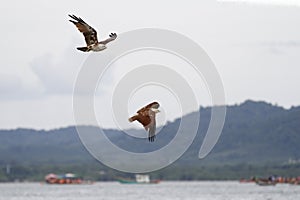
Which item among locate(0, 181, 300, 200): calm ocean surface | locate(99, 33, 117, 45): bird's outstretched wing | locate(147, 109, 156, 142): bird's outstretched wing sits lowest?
locate(147, 109, 156, 142): bird's outstretched wing

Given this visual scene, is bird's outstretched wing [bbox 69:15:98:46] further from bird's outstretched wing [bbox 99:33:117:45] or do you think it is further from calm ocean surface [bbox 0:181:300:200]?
calm ocean surface [bbox 0:181:300:200]

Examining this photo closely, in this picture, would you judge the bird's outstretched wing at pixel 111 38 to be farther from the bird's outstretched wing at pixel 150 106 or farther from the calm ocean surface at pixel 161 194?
the calm ocean surface at pixel 161 194

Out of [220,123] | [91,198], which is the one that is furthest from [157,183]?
[220,123]

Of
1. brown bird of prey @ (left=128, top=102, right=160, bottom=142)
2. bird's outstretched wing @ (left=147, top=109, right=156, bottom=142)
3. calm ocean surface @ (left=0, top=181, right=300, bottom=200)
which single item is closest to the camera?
bird's outstretched wing @ (left=147, top=109, right=156, bottom=142)

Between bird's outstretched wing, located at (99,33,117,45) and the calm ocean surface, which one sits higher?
the calm ocean surface

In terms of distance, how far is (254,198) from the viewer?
372 ft

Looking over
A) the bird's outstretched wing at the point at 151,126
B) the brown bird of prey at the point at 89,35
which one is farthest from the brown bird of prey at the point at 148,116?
the brown bird of prey at the point at 89,35

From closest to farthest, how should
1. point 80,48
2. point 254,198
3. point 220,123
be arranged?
point 80,48
point 220,123
point 254,198

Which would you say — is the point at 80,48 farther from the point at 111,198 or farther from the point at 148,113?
the point at 111,198

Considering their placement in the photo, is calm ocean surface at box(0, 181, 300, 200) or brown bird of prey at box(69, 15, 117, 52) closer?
brown bird of prey at box(69, 15, 117, 52)

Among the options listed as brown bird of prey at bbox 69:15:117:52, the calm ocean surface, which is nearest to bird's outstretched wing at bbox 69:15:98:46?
brown bird of prey at bbox 69:15:117:52

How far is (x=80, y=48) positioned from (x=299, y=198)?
97.6 meters

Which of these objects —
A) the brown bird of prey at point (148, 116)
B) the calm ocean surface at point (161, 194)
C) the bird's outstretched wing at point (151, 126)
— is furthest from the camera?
the calm ocean surface at point (161, 194)

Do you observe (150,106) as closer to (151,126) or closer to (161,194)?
(151,126)
